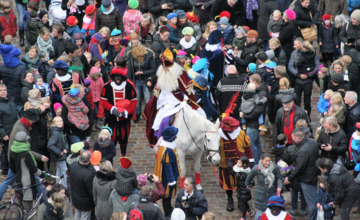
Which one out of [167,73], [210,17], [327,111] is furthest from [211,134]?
[210,17]

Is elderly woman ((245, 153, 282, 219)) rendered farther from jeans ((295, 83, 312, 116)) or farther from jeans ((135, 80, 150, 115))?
jeans ((135, 80, 150, 115))

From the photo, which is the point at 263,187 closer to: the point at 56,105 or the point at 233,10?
the point at 56,105

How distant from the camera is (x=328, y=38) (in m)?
21.0

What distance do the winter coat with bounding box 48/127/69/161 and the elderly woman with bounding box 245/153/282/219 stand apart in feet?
13.2

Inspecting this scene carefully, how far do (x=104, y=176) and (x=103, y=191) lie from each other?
0.27 m

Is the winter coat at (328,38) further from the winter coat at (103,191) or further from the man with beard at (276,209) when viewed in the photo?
the winter coat at (103,191)

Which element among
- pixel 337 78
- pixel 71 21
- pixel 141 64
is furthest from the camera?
pixel 71 21

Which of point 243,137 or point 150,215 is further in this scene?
point 243,137

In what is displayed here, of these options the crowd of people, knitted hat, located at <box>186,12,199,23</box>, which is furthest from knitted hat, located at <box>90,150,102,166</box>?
knitted hat, located at <box>186,12,199,23</box>

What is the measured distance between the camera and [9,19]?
2148 cm

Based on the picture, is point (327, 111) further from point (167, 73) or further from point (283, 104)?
point (167, 73)

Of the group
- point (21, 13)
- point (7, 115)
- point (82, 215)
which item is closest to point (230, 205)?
point (82, 215)

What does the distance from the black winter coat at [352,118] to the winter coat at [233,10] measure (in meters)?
6.61

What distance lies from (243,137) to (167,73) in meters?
2.18
